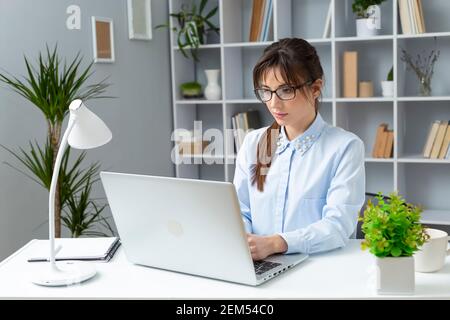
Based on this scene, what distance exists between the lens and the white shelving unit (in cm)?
395

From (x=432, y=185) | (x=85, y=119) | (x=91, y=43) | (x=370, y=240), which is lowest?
(x=432, y=185)

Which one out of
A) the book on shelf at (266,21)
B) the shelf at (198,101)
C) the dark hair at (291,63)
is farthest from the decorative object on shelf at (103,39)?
the dark hair at (291,63)

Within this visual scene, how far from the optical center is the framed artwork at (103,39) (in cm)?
375

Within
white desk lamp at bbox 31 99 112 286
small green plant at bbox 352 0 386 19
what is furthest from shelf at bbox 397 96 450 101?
white desk lamp at bbox 31 99 112 286

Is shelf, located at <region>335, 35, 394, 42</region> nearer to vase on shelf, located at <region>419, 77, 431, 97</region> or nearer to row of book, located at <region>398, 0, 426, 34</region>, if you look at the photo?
row of book, located at <region>398, 0, 426, 34</region>

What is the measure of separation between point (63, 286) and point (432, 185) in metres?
2.98

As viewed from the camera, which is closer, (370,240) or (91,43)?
(370,240)

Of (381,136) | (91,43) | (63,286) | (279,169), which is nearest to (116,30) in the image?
(91,43)

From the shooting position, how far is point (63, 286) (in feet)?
5.54

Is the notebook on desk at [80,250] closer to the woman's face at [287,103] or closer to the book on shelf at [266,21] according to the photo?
the woman's face at [287,103]

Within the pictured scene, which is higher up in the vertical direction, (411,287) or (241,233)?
(241,233)

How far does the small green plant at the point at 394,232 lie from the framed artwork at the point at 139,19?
9.13 ft

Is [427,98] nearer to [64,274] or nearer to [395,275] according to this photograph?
[395,275]
